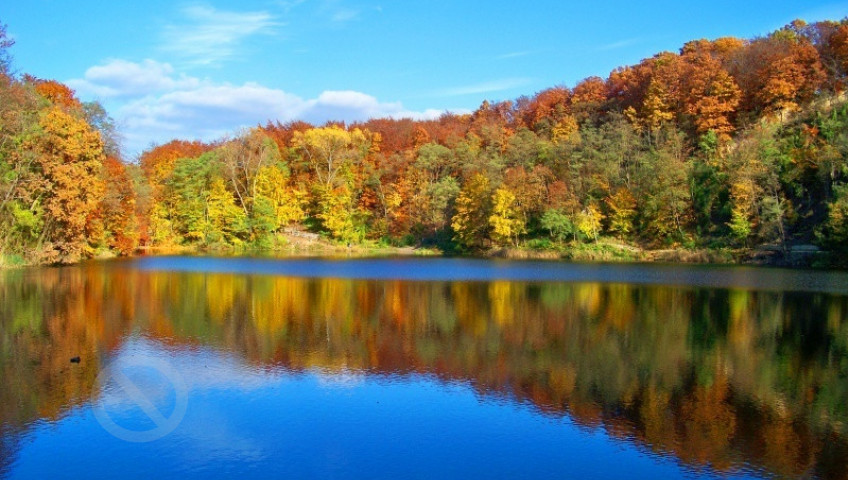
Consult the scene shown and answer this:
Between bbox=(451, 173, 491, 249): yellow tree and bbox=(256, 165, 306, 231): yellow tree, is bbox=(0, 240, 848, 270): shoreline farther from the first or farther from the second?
bbox=(256, 165, 306, 231): yellow tree

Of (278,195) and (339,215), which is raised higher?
(278,195)

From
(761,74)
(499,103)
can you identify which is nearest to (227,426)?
(761,74)

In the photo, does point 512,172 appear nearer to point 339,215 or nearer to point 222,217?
point 339,215

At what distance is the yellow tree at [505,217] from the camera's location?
50781 millimetres

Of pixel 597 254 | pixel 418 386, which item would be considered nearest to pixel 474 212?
pixel 597 254

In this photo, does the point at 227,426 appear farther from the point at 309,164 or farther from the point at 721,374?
the point at 309,164

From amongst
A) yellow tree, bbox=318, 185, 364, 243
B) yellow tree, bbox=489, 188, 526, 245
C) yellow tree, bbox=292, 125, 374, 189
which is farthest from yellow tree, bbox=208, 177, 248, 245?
yellow tree, bbox=489, 188, 526, 245

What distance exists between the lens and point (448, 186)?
187ft

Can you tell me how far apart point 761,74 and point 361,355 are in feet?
158

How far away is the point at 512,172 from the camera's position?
5291cm

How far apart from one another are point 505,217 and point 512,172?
157 inches

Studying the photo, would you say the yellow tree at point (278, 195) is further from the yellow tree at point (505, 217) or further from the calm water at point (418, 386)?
the calm water at point (418, 386)

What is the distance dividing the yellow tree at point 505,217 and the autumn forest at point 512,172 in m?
0.14

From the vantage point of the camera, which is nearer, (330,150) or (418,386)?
(418,386)
